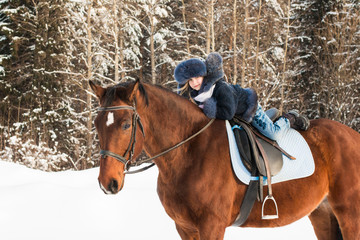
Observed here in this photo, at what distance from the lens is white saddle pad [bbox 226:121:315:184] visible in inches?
109

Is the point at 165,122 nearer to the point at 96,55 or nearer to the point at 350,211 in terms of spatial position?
the point at 350,211

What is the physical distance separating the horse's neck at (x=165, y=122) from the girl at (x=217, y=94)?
219mm

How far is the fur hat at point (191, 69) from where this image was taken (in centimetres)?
287

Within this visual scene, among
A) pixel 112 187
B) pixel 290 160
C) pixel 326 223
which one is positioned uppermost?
pixel 112 187

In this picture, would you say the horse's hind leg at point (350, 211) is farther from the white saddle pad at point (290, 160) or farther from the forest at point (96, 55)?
the forest at point (96, 55)

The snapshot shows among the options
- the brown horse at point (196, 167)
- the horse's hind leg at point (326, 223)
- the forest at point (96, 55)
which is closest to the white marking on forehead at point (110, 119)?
the brown horse at point (196, 167)

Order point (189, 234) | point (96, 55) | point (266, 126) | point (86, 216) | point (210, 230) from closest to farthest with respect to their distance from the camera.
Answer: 1. point (210, 230)
2. point (189, 234)
3. point (266, 126)
4. point (86, 216)
5. point (96, 55)

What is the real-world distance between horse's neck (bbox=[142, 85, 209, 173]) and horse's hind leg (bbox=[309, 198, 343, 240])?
1.81m

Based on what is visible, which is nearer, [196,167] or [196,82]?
[196,167]

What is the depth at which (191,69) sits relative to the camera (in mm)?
2879

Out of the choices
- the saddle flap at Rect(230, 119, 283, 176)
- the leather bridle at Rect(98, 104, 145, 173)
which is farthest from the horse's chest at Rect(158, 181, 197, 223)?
the saddle flap at Rect(230, 119, 283, 176)

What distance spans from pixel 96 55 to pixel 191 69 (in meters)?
14.6

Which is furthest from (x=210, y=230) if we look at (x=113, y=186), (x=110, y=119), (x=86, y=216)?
(x=86, y=216)

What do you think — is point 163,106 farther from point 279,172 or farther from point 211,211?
point 279,172
